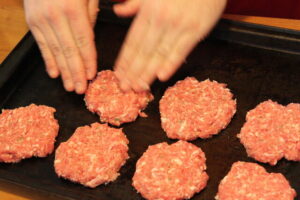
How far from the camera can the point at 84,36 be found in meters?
2.12

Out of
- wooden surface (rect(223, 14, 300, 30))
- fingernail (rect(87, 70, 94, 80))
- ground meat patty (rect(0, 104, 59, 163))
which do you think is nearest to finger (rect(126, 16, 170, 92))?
fingernail (rect(87, 70, 94, 80))

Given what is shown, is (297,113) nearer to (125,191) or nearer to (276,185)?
(276,185)

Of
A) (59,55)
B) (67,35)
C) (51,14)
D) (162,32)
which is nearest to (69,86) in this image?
(59,55)

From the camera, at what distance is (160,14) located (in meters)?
1.88

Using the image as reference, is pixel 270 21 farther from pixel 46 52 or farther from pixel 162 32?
pixel 46 52

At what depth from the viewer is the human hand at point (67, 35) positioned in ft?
6.80

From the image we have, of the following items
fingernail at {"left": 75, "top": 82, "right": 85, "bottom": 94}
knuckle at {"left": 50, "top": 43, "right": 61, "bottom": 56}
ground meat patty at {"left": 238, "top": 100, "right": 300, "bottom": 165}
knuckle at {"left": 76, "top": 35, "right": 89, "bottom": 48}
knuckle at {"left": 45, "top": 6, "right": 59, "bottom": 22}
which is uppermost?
knuckle at {"left": 45, "top": 6, "right": 59, "bottom": 22}

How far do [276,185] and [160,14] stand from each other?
919 mm

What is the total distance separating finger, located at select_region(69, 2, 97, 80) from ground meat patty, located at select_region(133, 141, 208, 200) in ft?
1.84

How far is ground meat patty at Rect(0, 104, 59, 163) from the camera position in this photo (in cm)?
216

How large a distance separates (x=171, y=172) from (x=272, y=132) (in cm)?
54

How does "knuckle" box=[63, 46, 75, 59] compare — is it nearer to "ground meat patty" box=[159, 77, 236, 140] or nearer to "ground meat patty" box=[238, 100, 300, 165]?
"ground meat patty" box=[159, 77, 236, 140]

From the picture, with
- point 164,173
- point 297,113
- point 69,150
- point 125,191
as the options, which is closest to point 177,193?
point 164,173

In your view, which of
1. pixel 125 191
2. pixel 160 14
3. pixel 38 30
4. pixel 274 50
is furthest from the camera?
pixel 274 50
